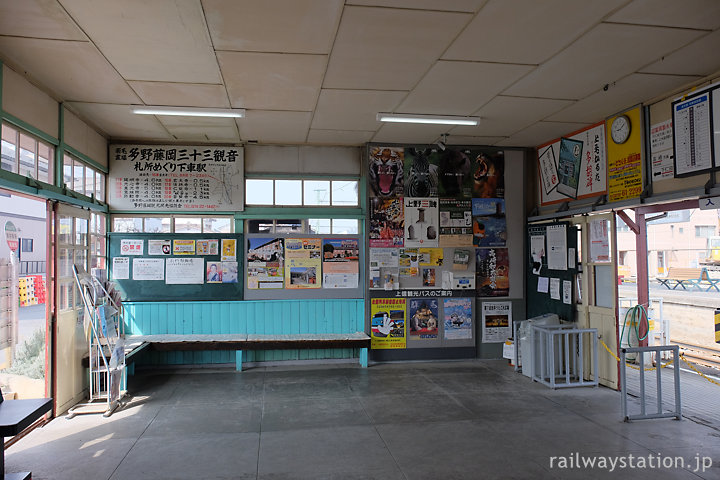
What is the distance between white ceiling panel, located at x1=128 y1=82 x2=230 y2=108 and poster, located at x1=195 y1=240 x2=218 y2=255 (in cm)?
230

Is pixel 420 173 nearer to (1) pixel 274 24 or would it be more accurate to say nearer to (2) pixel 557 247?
(2) pixel 557 247

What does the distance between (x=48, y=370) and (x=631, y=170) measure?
6756mm

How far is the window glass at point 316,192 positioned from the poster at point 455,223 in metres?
1.84

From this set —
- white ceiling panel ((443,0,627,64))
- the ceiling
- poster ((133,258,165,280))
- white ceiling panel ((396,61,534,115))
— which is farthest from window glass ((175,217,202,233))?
white ceiling panel ((443,0,627,64))

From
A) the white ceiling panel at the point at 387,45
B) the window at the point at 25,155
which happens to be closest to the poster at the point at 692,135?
the white ceiling panel at the point at 387,45

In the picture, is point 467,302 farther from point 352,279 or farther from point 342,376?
point 342,376

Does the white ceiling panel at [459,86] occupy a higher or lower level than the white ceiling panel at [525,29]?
higher

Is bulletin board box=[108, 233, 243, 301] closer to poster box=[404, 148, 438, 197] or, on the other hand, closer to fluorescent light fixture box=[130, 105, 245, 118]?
fluorescent light fixture box=[130, 105, 245, 118]

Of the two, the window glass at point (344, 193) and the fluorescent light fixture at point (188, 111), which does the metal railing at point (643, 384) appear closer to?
the window glass at point (344, 193)

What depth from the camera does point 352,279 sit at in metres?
7.18

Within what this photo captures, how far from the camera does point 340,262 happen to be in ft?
23.5

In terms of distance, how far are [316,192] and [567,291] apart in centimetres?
400

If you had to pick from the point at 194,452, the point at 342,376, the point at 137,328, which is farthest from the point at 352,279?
the point at 194,452

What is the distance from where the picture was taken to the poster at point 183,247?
6844 mm
